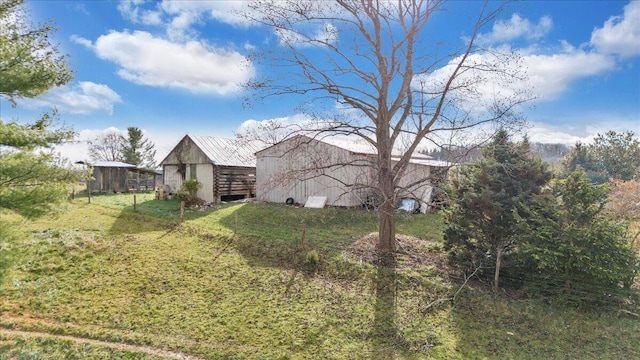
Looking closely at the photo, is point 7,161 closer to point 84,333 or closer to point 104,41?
point 84,333

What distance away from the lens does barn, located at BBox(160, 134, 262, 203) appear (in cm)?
1947

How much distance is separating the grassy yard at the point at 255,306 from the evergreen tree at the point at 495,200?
943 mm

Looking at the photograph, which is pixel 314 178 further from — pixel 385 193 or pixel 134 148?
pixel 134 148

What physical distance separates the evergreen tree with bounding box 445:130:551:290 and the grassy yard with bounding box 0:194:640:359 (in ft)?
3.09

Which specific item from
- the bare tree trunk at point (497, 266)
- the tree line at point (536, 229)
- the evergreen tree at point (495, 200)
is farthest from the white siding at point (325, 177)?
the bare tree trunk at point (497, 266)

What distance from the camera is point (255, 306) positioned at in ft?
22.5

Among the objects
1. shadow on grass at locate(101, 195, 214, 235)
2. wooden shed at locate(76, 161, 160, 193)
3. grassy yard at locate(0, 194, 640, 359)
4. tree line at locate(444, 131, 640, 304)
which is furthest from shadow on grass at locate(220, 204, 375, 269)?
wooden shed at locate(76, 161, 160, 193)

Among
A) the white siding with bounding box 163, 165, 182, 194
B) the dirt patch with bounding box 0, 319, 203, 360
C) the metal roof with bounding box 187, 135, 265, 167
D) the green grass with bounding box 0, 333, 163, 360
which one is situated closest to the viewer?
the green grass with bounding box 0, 333, 163, 360

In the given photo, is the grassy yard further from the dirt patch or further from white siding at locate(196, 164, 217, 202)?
white siding at locate(196, 164, 217, 202)

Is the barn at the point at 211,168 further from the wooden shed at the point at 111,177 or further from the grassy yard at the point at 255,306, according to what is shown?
the grassy yard at the point at 255,306

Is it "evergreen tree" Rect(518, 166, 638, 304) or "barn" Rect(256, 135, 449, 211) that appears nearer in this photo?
"evergreen tree" Rect(518, 166, 638, 304)

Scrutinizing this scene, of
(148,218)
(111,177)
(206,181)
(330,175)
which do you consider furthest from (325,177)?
(111,177)

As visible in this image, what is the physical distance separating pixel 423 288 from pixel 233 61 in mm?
8029

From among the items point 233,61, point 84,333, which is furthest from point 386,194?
point 84,333
